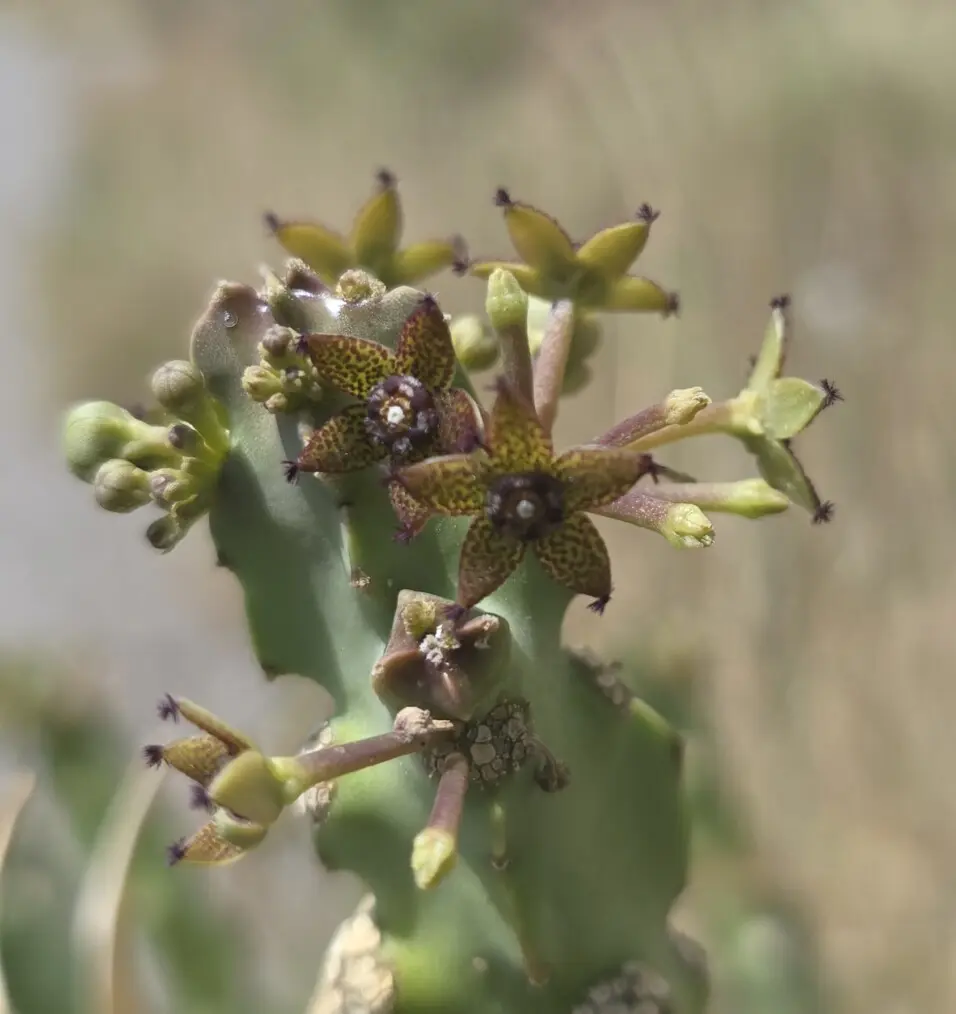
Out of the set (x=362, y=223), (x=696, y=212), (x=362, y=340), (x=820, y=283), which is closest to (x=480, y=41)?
(x=696, y=212)

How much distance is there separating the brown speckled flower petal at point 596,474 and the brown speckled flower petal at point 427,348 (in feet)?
0.33

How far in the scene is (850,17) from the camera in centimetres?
241

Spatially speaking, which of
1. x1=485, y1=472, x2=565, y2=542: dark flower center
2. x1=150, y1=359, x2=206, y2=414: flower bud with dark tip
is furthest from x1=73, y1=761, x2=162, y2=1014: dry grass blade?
x1=485, y1=472, x2=565, y2=542: dark flower center

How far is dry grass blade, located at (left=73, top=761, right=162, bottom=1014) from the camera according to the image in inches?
40.5

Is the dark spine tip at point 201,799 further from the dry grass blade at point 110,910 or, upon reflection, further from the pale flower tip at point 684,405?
the dry grass blade at point 110,910

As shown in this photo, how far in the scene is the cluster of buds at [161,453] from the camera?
63cm

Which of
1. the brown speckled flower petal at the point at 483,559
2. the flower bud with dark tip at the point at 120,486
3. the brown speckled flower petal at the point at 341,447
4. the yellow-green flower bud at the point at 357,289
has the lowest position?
the brown speckled flower petal at the point at 483,559

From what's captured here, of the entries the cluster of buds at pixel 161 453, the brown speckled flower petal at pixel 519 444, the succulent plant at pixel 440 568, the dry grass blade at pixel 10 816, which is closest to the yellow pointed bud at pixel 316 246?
the succulent plant at pixel 440 568

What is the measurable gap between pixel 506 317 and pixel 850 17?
7.41ft

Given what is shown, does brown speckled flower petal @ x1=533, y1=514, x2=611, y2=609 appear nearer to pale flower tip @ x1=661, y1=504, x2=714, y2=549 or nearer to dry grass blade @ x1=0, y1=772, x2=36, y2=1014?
pale flower tip @ x1=661, y1=504, x2=714, y2=549

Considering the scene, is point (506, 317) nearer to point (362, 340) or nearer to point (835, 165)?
point (362, 340)

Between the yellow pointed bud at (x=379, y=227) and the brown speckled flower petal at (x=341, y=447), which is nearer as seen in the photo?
the brown speckled flower petal at (x=341, y=447)

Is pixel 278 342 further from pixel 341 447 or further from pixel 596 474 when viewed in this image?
pixel 596 474

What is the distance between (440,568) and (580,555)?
0.15 metres
